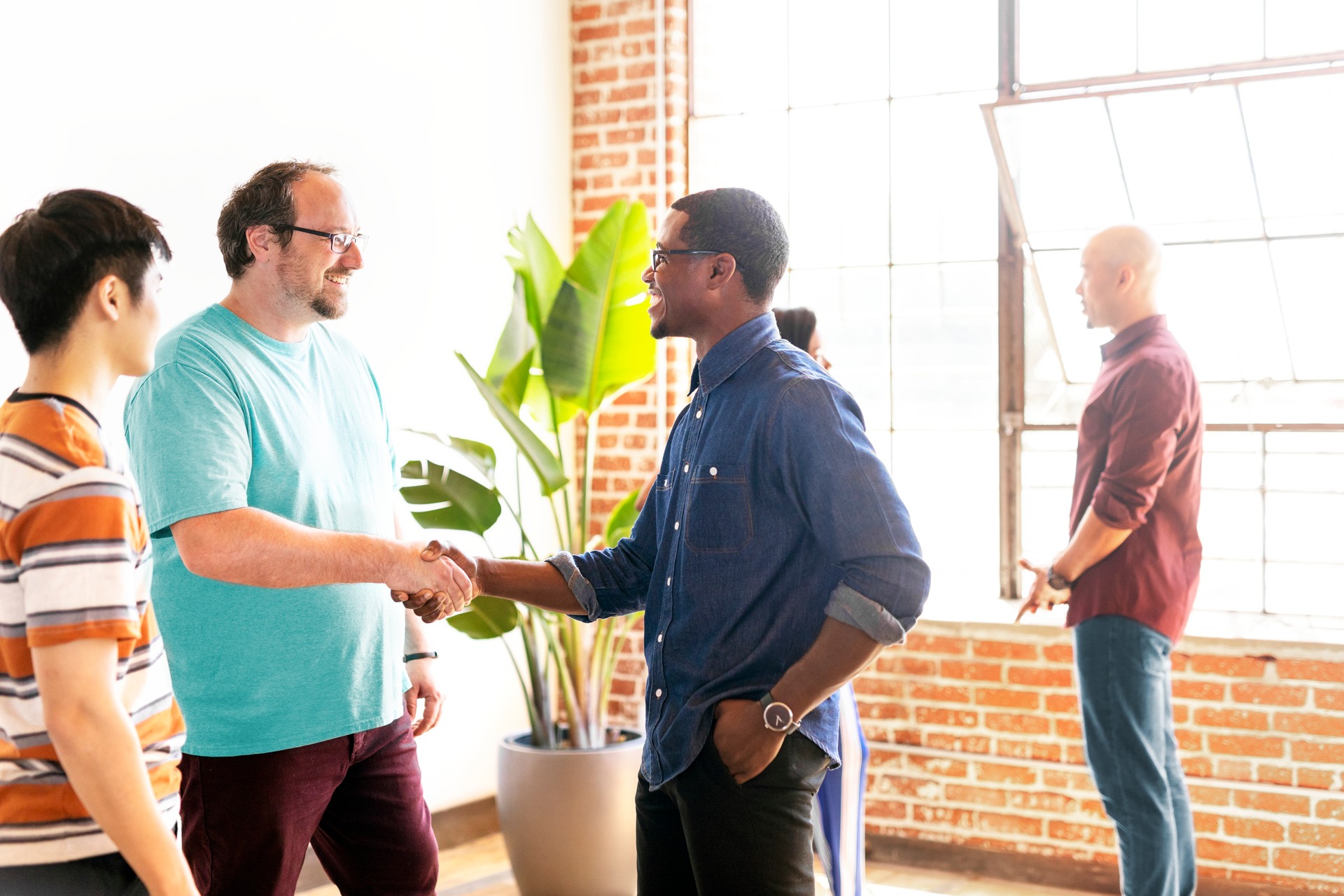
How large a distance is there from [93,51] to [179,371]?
1.58m

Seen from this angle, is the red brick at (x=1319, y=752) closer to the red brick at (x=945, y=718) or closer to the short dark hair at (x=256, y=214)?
the red brick at (x=945, y=718)

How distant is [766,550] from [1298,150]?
299cm

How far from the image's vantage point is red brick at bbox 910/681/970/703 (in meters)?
4.24

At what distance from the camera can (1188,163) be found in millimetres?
4180

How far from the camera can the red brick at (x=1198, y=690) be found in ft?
12.7

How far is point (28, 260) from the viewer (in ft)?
4.91

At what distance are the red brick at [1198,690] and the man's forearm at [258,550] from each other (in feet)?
9.23

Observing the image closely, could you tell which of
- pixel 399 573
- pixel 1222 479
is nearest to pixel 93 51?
pixel 399 573

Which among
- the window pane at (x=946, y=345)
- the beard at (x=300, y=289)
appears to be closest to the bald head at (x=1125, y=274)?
the window pane at (x=946, y=345)

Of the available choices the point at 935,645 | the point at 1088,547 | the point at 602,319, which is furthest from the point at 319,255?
the point at 935,645

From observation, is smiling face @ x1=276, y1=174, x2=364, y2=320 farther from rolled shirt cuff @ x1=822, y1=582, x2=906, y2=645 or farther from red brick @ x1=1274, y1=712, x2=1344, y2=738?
red brick @ x1=1274, y1=712, x2=1344, y2=738

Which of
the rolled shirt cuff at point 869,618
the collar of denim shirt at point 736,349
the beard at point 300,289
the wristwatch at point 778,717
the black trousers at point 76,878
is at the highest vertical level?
the beard at point 300,289

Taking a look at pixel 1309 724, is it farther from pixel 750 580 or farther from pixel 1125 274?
pixel 750 580

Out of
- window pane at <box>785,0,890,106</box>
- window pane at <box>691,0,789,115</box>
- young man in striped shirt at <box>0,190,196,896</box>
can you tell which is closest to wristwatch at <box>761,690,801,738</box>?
young man in striped shirt at <box>0,190,196,896</box>
